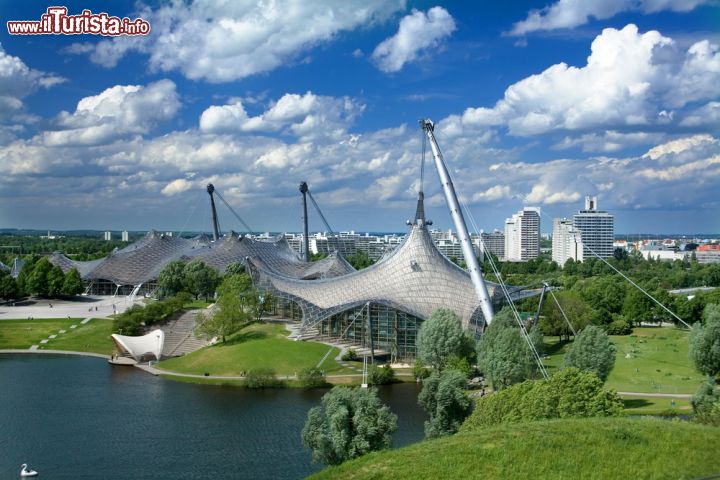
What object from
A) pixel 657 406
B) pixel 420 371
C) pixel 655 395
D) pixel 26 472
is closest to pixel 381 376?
pixel 420 371

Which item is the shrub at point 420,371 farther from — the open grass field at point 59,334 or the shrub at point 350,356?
the open grass field at point 59,334

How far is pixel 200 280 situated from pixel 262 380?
36.2 m

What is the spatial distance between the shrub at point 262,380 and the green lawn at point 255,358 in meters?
1.98

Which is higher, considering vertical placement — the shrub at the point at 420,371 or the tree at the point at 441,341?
the tree at the point at 441,341

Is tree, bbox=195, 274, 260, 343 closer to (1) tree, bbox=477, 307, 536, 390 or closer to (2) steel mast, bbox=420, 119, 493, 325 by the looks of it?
(2) steel mast, bbox=420, 119, 493, 325

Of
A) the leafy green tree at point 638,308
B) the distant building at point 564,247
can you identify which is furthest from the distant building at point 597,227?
the leafy green tree at point 638,308

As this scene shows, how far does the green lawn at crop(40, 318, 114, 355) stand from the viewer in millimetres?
60312

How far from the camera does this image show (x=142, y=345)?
2180 inches

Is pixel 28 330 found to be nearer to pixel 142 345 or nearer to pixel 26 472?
pixel 142 345

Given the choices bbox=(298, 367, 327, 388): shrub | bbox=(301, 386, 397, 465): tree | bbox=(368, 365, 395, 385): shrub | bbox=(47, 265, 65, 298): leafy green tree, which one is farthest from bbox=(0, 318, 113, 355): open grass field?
bbox=(301, 386, 397, 465): tree

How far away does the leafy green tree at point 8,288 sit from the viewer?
81438 mm

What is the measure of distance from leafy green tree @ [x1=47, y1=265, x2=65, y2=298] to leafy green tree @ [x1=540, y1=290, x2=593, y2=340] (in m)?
55.7

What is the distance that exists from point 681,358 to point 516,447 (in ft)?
116

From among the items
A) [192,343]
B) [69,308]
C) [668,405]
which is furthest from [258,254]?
[668,405]
